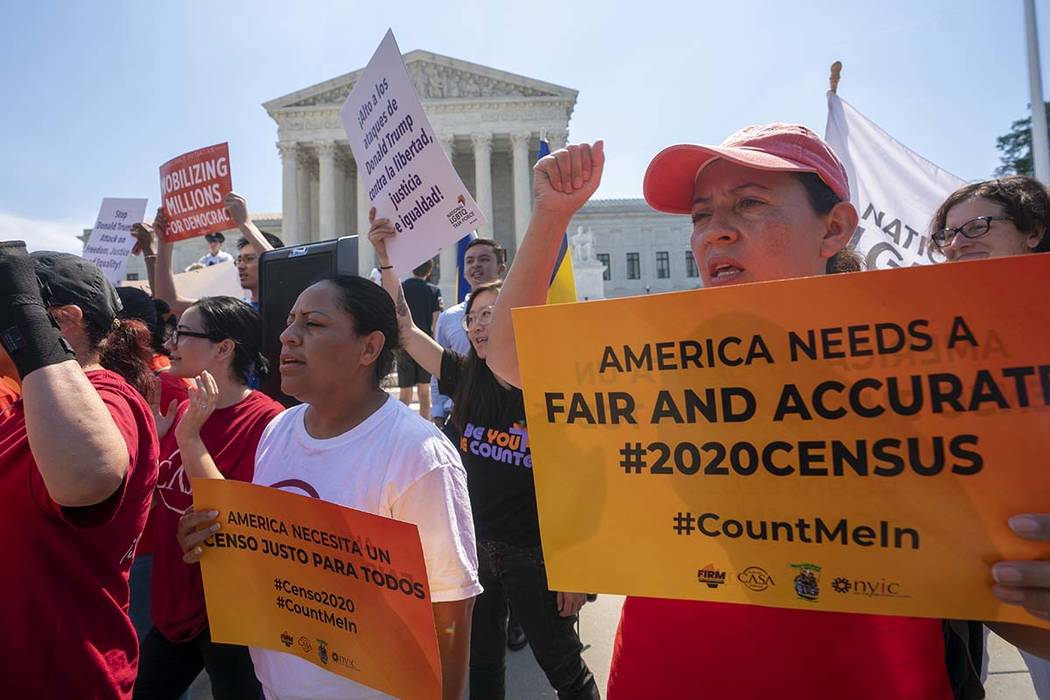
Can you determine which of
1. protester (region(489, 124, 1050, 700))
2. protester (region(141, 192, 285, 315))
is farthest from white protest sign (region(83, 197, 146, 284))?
protester (region(489, 124, 1050, 700))

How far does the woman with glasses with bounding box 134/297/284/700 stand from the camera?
6.86ft

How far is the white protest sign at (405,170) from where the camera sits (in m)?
3.03

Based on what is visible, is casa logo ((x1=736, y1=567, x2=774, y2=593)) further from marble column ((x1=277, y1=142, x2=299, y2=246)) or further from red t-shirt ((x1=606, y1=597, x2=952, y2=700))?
marble column ((x1=277, y1=142, x2=299, y2=246))

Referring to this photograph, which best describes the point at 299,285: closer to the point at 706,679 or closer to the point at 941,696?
the point at 706,679

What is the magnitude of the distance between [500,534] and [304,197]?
145 ft

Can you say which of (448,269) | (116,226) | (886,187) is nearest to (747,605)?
(886,187)

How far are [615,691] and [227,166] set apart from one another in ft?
14.5

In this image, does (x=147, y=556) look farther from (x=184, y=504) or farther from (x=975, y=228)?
(x=975, y=228)

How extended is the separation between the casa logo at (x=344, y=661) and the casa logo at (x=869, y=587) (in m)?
1.08

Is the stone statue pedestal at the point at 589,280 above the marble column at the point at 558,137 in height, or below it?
below

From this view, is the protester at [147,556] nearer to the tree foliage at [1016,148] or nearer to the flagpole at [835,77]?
the flagpole at [835,77]

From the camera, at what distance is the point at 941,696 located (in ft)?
3.35

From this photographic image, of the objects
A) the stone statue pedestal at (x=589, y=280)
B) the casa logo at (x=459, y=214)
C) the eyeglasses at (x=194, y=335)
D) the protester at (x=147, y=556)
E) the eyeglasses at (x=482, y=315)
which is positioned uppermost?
the stone statue pedestal at (x=589, y=280)

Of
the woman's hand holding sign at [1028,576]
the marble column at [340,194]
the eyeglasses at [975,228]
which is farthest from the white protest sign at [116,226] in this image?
the marble column at [340,194]
